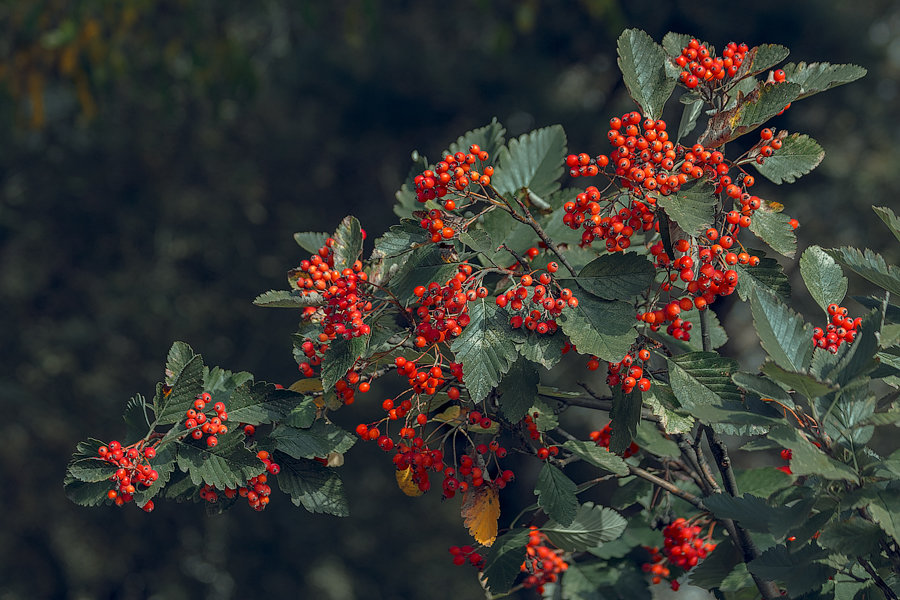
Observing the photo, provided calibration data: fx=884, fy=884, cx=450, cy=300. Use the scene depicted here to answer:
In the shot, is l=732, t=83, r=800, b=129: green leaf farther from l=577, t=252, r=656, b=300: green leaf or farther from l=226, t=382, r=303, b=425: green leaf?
l=226, t=382, r=303, b=425: green leaf

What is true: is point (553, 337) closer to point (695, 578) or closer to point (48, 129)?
point (695, 578)

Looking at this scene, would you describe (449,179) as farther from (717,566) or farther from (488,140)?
(717,566)

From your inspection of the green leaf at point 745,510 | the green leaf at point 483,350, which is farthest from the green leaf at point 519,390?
the green leaf at point 745,510

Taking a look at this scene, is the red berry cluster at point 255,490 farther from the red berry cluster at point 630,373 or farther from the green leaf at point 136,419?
the red berry cluster at point 630,373

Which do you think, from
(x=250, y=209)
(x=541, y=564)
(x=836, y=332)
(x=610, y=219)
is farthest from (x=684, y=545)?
(x=250, y=209)

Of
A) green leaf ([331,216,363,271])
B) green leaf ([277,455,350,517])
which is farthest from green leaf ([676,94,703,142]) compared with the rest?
green leaf ([277,455,350,517])

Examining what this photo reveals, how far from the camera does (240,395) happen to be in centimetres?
126

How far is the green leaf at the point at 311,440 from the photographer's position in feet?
4.03

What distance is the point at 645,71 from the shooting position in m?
1.22

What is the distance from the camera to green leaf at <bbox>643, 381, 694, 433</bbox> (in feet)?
3.83

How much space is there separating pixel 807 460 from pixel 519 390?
38cm

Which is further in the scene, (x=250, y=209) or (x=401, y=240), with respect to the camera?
(x=250, y=209)

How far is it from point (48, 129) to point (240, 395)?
288 inches

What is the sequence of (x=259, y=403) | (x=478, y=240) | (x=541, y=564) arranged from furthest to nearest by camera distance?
(x=541, y=564) < (x=259, y=403) < (x=478, y=240)
